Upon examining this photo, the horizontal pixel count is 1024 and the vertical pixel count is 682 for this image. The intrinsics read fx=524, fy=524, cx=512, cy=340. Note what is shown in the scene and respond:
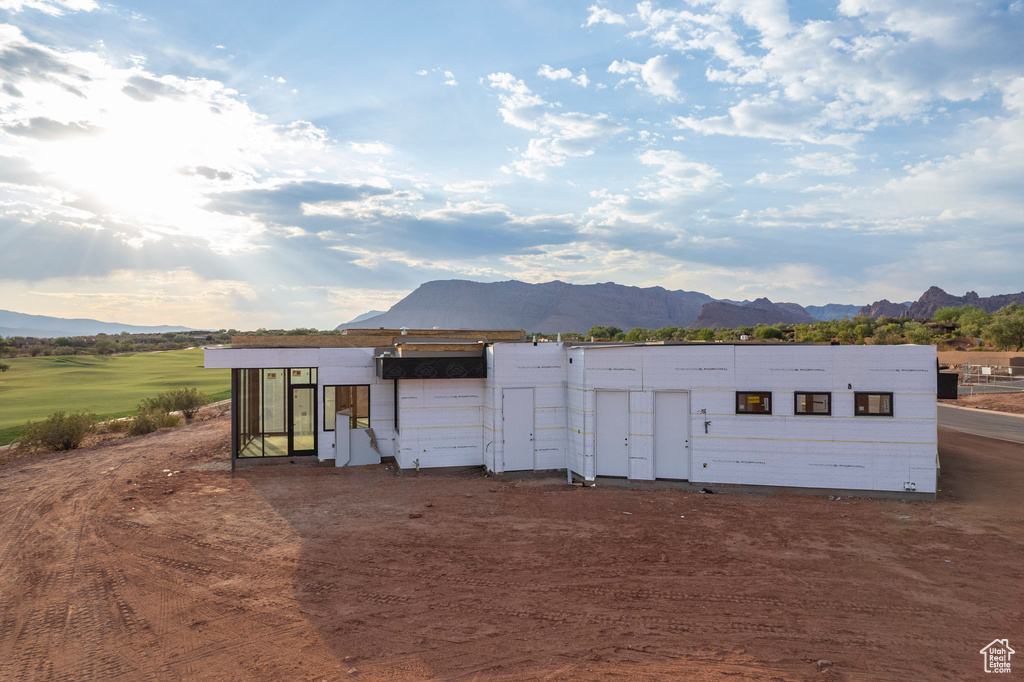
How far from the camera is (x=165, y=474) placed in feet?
51.7

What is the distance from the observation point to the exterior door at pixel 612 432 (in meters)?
13.7

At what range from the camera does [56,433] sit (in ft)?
65.2

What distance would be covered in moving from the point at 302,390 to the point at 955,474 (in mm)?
19678

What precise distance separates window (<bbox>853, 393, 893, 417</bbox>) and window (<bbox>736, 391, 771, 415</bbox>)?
6.42 feet

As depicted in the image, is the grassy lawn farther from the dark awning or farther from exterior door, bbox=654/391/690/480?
exterior door, bbox=654/391/690/480

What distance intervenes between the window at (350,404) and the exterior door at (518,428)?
16.2 ft

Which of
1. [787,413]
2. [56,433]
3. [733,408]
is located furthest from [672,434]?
[56,433]

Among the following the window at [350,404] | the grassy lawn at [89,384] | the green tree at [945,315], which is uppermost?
the green tree at [945,315]

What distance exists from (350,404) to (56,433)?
12.5m

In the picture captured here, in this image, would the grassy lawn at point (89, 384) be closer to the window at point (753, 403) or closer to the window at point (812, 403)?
the window at point (753, 403)

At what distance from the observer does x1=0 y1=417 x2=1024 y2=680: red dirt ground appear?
6.26 metres

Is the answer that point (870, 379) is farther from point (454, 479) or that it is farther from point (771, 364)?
point (454, 479)

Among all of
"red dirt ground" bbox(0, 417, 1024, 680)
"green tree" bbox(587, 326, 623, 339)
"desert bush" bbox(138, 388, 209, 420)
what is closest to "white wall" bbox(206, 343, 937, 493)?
"red dirt ground" bbox(0, 417, 1024, 680)

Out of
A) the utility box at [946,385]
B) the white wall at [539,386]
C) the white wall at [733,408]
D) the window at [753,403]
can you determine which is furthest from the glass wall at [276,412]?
the utility box at [946,385]
